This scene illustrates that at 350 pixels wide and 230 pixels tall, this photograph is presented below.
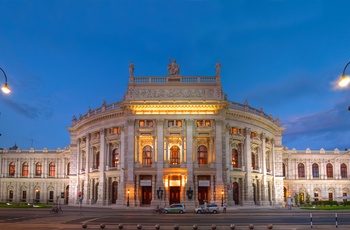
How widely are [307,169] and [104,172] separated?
52.6m

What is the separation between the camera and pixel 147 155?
73.1 m

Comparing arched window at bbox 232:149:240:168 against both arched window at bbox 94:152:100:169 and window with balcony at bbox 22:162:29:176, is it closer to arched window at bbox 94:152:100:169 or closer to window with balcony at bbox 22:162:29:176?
arched window at bbox 94:152:100:169

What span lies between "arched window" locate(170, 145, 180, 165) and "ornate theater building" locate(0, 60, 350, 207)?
0.17 meters

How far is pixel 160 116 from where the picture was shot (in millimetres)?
71500

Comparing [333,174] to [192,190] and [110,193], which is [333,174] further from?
[110,193]

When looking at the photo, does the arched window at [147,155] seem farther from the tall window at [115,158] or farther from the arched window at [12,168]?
the arched window at [12,168]

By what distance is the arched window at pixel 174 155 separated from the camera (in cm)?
7194

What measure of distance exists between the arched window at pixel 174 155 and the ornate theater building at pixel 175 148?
0.57 ft

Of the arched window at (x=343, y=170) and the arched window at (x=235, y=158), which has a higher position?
the arched window at (x=235, y=158)

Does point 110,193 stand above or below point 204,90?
below

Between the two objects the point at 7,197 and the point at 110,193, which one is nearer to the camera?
A: the point at 110,193

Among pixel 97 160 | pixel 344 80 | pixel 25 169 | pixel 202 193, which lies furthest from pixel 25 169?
pixel 344 80

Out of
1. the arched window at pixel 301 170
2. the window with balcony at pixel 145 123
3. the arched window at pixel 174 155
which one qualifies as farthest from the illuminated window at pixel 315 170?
the window with balcony at pixel 145 123

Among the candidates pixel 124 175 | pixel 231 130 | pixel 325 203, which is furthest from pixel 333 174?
pixel 124 175
